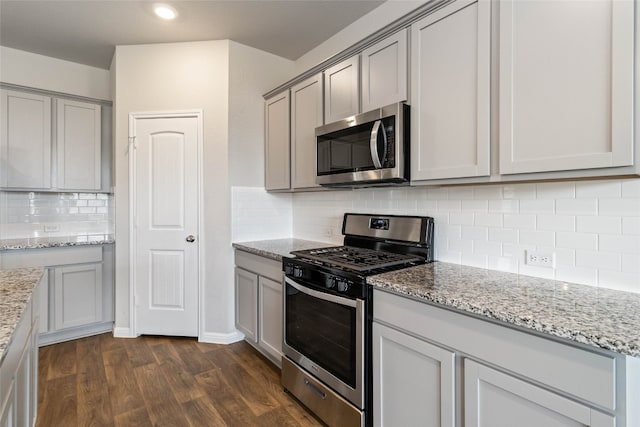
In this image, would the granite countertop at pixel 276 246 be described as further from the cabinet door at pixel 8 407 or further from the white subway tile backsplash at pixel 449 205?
the cabinet door at pixel 8 407

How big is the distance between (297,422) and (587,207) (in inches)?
73.3

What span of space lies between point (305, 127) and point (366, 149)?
81 centimetres

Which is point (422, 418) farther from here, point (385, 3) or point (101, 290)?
point (101, 290)

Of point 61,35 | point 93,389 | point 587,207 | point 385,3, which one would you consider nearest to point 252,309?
point 93,389

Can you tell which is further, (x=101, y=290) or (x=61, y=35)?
(x=101, y=290)

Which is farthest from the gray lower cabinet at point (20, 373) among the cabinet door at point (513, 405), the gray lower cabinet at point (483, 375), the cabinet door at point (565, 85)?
the cabinet door at point (565, 85)

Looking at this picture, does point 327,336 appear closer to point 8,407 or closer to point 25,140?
point 8,407

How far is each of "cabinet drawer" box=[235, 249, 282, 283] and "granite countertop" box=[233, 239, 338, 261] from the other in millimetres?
42

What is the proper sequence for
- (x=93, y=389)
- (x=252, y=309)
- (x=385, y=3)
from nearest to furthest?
(x=93, y=389)
(x=385, y=3)
(x=252, y=309)

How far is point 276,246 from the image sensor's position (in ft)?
8.90

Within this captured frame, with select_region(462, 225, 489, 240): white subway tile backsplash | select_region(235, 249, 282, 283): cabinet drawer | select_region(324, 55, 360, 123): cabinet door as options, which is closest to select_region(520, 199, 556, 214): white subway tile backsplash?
select_region(462, 225, 489, 240): white subway tile backsplash

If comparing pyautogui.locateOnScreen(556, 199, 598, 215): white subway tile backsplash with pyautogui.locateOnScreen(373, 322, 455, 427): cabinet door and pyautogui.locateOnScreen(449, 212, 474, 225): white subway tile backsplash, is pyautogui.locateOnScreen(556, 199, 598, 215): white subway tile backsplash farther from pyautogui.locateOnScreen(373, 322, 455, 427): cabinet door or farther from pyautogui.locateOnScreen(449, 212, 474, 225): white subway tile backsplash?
pyautogui.locateOnScreen(373, 322, 455, 427): cabinet door

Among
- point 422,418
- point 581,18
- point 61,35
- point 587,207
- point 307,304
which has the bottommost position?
point 422,418

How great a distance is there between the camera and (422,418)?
55.9 inches
